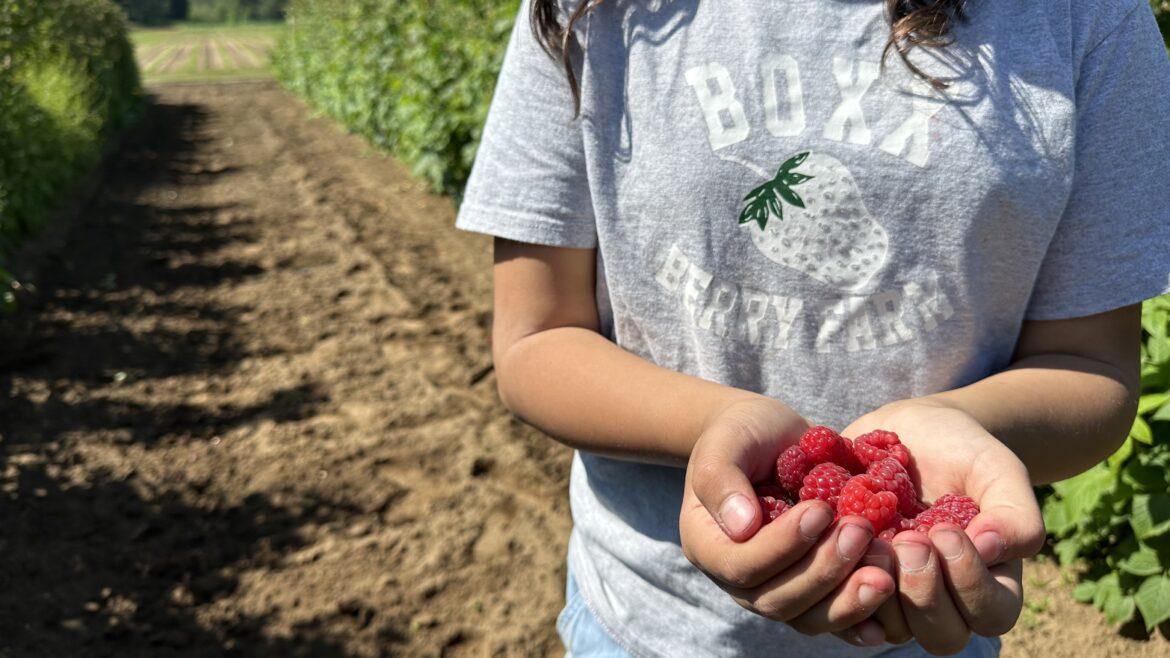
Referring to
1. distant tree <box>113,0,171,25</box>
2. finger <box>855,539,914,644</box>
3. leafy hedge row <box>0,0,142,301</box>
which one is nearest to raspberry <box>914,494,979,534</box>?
finger <box>855,539,914,644</box>

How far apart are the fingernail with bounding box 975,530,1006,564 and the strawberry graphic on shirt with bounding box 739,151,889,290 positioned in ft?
1.03

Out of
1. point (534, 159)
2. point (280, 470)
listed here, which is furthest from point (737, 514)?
point (280, 470)

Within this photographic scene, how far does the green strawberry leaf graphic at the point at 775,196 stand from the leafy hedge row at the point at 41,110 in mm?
5527

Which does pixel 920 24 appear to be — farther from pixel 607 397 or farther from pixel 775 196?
pixel 607 397

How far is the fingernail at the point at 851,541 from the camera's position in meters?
0.81

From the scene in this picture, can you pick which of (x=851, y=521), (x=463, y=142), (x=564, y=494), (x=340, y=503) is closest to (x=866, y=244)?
Result: (x=851, y=521)

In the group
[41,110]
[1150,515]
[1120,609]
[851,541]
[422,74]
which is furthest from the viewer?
[41,110]

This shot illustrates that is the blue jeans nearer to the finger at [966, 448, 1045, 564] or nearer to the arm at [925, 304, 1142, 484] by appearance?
the arm at [925, 304, 1142, 484]

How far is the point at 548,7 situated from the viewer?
1067 mm

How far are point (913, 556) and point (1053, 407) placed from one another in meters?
0.34

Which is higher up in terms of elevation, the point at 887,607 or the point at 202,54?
the point at 887,607

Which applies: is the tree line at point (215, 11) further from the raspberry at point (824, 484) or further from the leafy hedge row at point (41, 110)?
the raspberry at point (824, 484)

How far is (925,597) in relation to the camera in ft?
2.67

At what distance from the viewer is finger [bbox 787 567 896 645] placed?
0.81 metres
